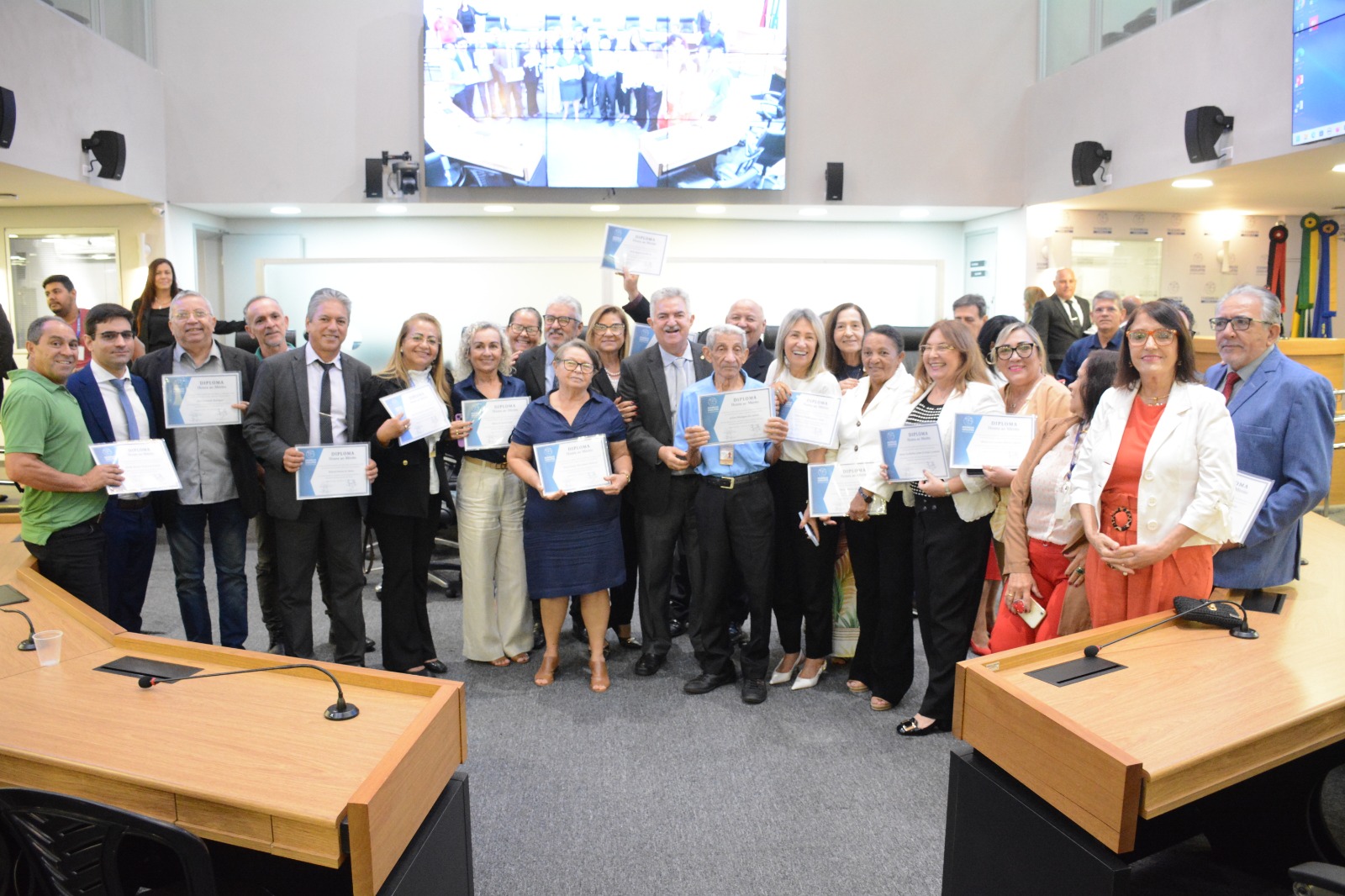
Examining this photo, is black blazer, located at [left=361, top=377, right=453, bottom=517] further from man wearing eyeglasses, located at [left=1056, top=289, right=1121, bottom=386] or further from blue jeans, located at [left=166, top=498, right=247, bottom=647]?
man wearing eyeglasses, located at [left=1056, top=289, right=1121, bottom=386]

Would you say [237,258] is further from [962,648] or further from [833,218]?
[962,648]

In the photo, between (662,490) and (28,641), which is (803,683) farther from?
(28,641)

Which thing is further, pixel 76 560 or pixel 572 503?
pixel 572 503

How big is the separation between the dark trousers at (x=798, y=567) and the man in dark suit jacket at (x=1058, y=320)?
4.58m

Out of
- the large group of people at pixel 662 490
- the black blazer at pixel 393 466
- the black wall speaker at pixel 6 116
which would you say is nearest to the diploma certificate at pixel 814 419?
the large group of people at pixel 662 490

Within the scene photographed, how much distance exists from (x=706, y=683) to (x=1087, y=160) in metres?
6.43

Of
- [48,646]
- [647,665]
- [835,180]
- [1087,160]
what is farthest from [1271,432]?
[835,180]

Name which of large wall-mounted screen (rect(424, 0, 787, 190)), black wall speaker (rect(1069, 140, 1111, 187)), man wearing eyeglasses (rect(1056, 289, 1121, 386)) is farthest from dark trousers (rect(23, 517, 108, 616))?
black wall speaker (rect(1069, 140, 1111, 187))

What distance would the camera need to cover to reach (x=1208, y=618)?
243cm

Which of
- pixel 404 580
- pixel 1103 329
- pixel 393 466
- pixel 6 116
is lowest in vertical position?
pixel 404 580

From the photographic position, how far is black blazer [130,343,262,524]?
12.1ft

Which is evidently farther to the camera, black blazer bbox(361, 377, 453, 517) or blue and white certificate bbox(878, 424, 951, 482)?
black blazer bbox(361, 377, 453, 517)

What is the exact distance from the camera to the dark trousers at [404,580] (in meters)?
3.80

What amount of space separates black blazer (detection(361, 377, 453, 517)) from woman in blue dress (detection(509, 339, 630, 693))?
39 centimetres
